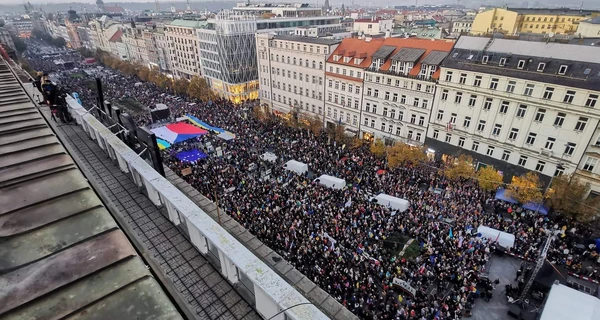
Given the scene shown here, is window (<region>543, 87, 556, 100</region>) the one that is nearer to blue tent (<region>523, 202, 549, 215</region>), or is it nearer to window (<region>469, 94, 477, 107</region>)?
window (<region>469, 94, 477, 107</region>)

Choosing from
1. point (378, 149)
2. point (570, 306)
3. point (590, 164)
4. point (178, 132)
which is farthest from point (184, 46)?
point (570, 306)

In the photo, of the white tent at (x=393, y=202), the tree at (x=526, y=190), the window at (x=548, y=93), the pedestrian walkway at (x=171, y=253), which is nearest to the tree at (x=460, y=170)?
the tree at (x=526, y=190)

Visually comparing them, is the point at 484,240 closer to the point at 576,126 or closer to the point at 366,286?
the point at 366,286

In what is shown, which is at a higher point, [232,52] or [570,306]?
[232,52]

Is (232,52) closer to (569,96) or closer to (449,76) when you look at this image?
(449,76)

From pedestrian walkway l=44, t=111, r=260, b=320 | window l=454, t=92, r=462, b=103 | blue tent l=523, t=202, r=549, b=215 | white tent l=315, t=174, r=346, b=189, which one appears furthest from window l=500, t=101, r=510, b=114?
pedestrian walkway l=44, t=111, r=260, b=320

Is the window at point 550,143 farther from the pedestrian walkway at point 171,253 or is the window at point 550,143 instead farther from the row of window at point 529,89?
the pedestrian walkway at point 171,253
